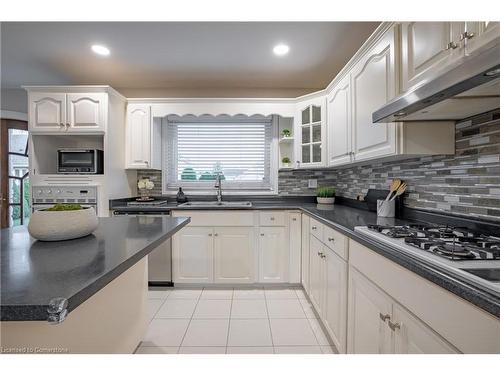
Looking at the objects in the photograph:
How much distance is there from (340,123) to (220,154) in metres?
1.64

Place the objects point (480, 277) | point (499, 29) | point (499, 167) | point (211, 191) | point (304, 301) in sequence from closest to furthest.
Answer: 1. point (480, 277)
2. point (499, 29)
3. point (499, 167)
4. point (304, 301)
5. point (211, 191)

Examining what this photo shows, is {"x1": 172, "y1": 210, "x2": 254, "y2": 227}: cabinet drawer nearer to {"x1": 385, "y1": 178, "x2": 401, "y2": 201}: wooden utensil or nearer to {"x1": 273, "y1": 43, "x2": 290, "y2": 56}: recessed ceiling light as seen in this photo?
{"x1": 385, "y1": 178, "x2": 401, "y2": 201}: wooden utensil

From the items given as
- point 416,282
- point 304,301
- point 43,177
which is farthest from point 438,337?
point 43,177

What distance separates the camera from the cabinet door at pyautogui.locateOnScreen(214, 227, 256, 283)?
2750 mm

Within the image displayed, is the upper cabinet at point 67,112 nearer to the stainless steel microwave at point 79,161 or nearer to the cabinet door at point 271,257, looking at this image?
the stainless steel microwave at point 79,161

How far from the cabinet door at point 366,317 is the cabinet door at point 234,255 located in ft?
4.58

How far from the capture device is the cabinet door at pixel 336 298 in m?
1.54

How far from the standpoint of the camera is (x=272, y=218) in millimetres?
2742

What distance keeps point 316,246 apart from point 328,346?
0.71 meters

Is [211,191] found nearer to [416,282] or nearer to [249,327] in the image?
[249,327]

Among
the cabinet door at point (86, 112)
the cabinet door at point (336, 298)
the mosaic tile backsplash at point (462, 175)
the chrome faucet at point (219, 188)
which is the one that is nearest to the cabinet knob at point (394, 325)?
the cabinet door at point (336, 298)

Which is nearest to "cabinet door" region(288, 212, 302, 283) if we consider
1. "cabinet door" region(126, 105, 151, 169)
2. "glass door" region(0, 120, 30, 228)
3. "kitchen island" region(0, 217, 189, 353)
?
"kitchen island" region(0, 217, 189, 353)

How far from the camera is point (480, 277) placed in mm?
692

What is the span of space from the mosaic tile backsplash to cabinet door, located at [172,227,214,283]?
1.78 meters
